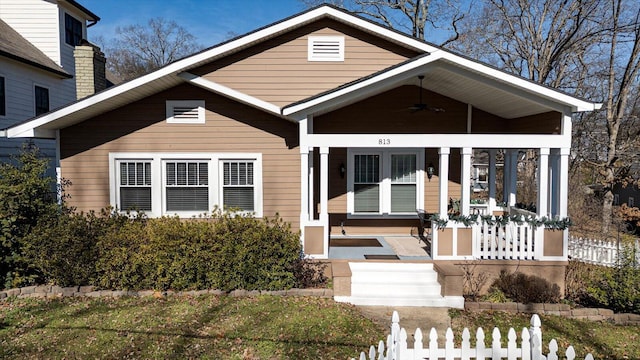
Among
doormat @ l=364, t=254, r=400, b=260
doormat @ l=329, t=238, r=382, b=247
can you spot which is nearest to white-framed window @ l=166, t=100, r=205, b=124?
doormat @ l=329, t=238, r=382, b=247

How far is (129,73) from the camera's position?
39.0m

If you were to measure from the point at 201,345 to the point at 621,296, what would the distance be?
285 inches

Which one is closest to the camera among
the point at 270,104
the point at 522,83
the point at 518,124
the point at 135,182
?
the point at 522,83

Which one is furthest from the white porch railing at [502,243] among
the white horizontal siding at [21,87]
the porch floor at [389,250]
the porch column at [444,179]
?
the white horizontal siding at [21,87]

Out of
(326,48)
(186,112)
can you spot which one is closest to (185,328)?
(186,112)

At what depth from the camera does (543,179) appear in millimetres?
8172

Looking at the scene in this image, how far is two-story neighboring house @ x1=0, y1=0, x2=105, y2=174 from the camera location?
42.0 feet

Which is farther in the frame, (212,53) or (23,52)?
(23,52)

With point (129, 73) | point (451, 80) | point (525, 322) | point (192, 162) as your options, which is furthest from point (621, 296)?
point (129, 73)

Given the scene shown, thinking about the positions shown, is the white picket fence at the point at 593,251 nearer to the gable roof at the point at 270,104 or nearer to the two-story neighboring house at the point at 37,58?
the gable roof at the point at 270,104

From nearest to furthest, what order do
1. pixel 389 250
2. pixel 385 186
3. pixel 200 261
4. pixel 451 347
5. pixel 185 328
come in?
pixel 451 347 < pixel 185 328 < pixel 200 261 < pixel 389 250 < pixel 385 186

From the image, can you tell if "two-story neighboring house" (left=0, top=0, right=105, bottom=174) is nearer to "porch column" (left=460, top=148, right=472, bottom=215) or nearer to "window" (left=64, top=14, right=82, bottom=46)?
"window" (left=64, top=14, right=82, bottom=46)

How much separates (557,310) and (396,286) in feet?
9.53

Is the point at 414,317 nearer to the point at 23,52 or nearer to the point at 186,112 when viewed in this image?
the point at 186,112
